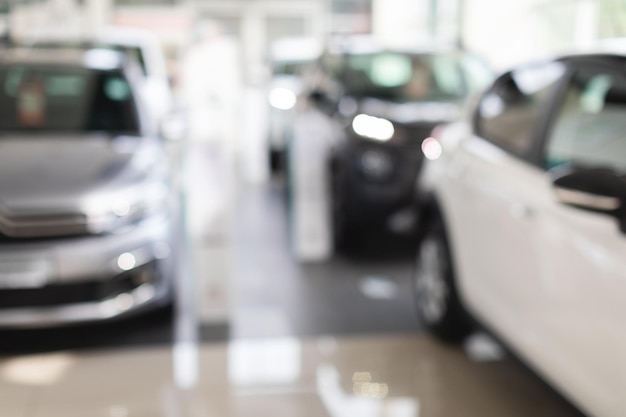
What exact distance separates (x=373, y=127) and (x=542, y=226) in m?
3.14

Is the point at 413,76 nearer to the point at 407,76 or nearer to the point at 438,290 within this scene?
the point at 407,76

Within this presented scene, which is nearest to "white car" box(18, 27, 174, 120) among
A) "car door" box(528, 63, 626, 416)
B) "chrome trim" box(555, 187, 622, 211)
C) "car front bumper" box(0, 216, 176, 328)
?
"car front bumper" box(0, 216, 176, 328)

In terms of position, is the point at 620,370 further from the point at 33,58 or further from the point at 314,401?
the point at 33,58

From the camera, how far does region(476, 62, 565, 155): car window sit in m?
3.57

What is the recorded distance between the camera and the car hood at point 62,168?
4141 millimetres

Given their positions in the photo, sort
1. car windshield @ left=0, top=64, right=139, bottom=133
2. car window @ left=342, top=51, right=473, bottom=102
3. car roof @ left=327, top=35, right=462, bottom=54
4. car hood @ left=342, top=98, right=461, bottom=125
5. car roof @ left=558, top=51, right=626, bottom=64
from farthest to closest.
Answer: car roof @ left=327, top=35, right=462, bottom=54 → car window @ left=342, top=51, right=473, bottom=102 → car hood @ left=342, top=98, right=461, bottom=125 → car windshield @ left=0, top=64, right=139, bottom=133 → car roof @ left=558, top=51, right=626, bottom=64

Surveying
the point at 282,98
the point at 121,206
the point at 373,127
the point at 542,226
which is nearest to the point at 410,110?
the point at 373,127

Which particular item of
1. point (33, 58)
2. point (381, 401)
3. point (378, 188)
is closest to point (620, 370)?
point (381, 401)

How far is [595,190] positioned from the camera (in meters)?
2.61

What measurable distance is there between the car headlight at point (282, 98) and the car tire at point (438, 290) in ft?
15.5

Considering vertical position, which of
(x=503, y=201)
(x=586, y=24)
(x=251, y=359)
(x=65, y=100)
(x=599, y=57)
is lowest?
(x=251, y=359)

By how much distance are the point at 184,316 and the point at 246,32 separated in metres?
15.1

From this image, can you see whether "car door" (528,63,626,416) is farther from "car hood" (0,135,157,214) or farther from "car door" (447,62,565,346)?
"car hood" (0,135,157,214)

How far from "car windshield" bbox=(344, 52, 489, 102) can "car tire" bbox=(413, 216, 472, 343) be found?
2388mm
